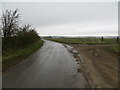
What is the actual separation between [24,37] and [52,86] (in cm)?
1516

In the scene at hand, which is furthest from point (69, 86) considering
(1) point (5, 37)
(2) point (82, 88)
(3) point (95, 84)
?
(1) point (5, 37)

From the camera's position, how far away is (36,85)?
5.44m

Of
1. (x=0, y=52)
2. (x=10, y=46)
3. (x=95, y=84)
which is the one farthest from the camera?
(x=10, y=46)

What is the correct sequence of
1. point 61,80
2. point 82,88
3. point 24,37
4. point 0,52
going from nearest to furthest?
point 82,88
point 61,80
point 0,52
point 24,37

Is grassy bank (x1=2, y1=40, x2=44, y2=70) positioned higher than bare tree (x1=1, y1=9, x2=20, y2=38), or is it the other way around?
bare tree (x1=1, y1=9, x2=20, y2=38)

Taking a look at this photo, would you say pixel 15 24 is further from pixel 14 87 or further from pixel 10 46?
pixel 14 87

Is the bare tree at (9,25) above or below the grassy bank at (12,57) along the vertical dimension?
above

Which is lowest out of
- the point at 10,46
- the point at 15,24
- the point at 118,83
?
the point at 118,83

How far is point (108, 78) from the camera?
6.38 m

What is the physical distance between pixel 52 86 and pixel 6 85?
193 cm

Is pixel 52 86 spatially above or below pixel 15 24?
below

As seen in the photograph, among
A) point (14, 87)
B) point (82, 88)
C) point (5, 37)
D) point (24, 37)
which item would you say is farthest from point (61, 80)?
point (24, 37)

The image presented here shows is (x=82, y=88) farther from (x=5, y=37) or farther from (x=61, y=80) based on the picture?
(x=5, y=37)

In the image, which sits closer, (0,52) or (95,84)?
(95,84)
